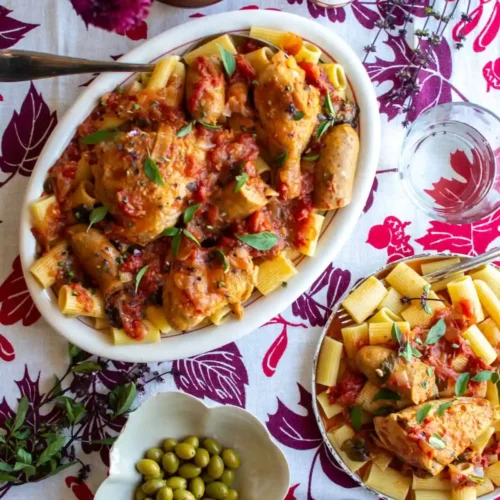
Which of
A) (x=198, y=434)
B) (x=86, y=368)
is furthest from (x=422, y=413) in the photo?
(x=86, y=368)

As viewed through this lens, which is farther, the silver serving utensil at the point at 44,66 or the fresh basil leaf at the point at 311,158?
the fresh basil leaf at the point at 311,158

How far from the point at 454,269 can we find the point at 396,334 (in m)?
0.51

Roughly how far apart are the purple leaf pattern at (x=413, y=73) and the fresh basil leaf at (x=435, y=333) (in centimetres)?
121

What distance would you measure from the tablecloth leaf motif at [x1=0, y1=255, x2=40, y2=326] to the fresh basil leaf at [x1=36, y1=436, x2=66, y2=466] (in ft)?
2.16

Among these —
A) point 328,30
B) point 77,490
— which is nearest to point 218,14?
A: point 328,30

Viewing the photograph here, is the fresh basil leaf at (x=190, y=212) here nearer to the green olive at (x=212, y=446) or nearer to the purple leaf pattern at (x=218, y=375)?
the purple leaf pattern at (x=218, y=375)

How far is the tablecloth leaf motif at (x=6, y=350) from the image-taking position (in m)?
3.82

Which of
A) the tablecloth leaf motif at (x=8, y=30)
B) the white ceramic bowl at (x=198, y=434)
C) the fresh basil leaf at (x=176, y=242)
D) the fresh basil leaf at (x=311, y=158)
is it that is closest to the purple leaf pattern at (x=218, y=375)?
the white ceramic bowl at (x=198, y=434)

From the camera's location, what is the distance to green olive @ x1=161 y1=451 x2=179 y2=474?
3681 mm

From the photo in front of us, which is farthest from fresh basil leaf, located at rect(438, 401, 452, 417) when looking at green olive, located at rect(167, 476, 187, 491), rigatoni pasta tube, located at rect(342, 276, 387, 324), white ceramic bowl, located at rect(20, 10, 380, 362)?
green olive, located at rect(167, 476, 187, 491)

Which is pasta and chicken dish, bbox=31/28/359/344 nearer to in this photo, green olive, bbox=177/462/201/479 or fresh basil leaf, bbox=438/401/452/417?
green olive, bbox=177/462/201/479

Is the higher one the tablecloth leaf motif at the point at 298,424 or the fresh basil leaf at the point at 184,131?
the fresh basil leaf at the point at 184,131

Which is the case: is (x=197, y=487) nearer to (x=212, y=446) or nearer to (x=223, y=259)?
(x=212, y=446)

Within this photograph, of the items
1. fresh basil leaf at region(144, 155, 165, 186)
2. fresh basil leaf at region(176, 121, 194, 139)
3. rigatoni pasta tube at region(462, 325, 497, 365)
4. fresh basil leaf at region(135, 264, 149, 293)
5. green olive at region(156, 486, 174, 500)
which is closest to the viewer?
fresh basil leaf at region(144, 155, 165, 186)
